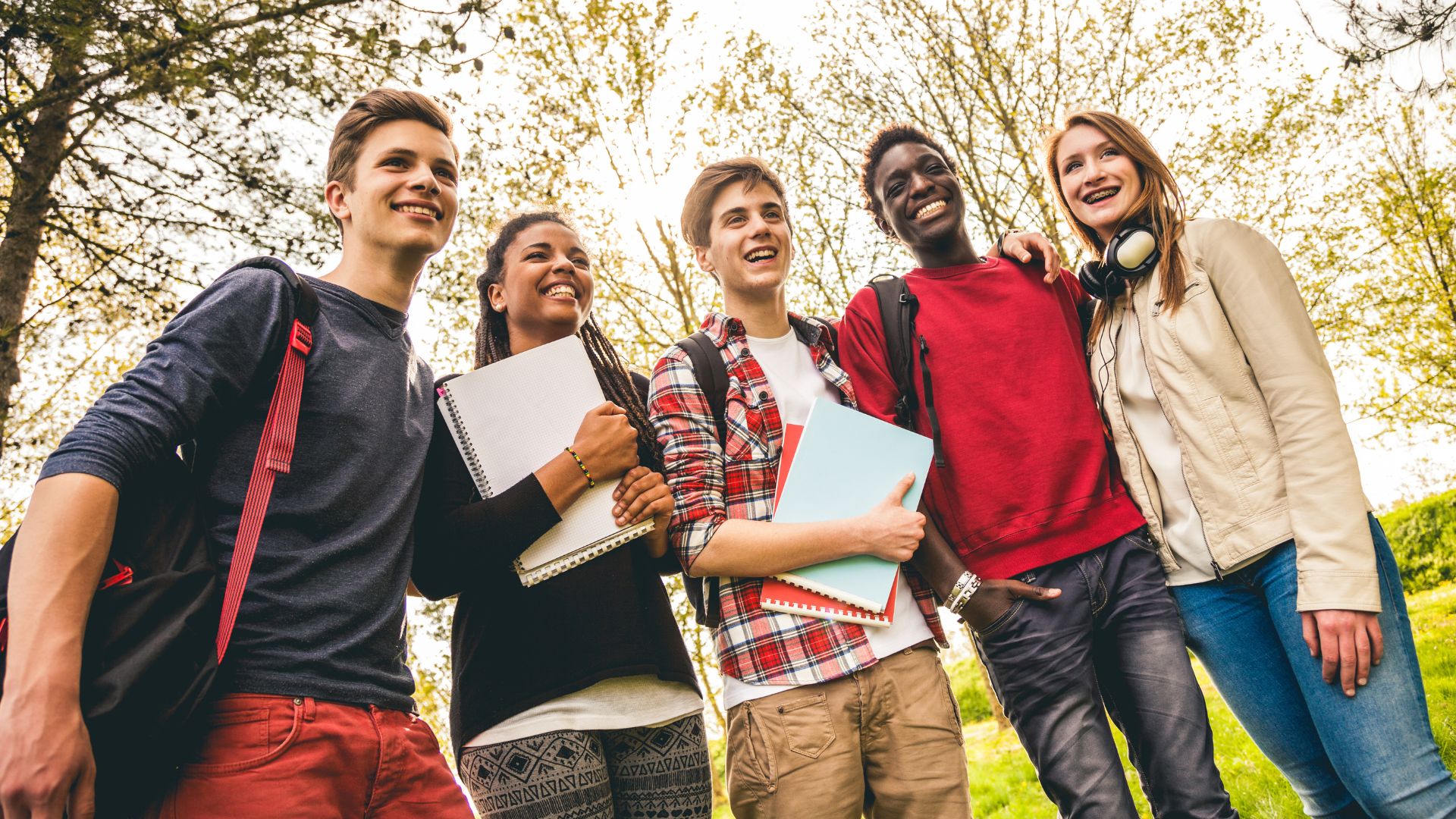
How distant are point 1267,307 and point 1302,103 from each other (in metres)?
Result: 9.80

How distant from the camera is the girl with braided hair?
2.00 meters

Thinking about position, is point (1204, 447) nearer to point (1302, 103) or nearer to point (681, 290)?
point (681, 290)

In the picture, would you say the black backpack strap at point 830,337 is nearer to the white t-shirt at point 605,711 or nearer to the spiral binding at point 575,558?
the spiral binding at point 575,558

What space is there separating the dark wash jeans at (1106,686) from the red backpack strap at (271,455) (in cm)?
181

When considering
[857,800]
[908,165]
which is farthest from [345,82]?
[857,800]

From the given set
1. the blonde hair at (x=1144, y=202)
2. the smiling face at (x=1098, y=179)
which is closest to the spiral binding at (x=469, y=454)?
the blonde hair at (x=1144, y=202)

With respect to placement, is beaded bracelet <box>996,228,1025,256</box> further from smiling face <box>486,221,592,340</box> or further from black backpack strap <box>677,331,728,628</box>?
smiling face <box>486,221,592,340</box>

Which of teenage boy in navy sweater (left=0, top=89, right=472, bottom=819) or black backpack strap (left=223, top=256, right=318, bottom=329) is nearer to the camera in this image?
teenage boy in navy sweater (left=0, top=89, right=472, bottom=819)

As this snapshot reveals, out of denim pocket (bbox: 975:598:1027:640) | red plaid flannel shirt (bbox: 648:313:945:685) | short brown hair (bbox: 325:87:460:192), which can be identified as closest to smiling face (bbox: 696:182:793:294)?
red plaid flannel shirt (bbox: 648:313:945:685)

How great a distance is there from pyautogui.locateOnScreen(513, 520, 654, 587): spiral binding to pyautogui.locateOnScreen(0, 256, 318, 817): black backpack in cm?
71

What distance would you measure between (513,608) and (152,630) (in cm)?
91

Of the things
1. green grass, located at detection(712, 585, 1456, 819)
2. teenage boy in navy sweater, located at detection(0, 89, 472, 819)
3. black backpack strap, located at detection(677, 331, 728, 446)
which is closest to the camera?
teenage boy in navy sweater, located at detection(0, 89, 472, 819)

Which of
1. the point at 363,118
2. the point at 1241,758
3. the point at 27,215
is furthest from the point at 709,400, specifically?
the point at 1241,758

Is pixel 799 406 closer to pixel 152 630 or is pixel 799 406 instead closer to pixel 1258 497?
pixel 1258 497
